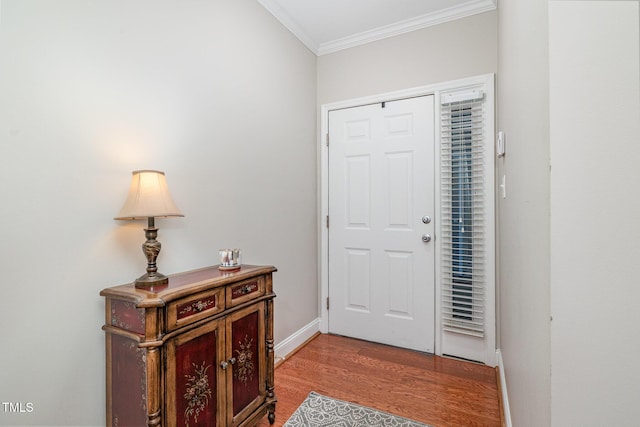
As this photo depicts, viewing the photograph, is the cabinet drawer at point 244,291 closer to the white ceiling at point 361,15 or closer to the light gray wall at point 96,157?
the light gray wall at point 96,157

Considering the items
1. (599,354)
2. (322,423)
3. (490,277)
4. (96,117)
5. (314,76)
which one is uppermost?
(314,76)

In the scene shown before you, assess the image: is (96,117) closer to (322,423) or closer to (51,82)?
(51,82)

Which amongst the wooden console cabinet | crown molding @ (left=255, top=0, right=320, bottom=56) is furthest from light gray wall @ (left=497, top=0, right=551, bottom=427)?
crown molding @ (left=255, top=0, right=320, bottom=56)

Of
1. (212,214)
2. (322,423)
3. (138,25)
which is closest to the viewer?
(138,25)

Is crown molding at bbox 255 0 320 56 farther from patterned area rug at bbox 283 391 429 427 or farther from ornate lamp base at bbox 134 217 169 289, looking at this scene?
patterned area rug at bbox 283 391 429 427

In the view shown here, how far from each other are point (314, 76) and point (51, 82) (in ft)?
7.32

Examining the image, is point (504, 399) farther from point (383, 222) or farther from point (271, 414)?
point (383, 222)

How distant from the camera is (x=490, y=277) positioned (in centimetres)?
234

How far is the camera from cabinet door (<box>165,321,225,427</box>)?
1225 millimetres

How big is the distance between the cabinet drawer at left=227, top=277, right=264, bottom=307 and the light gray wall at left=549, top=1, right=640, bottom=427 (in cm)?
128

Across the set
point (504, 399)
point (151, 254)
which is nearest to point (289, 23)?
point (151, 254)

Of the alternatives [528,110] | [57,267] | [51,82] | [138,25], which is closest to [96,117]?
[51,82]

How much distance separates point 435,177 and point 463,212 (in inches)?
14.1

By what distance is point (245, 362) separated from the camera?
5.24 feet
